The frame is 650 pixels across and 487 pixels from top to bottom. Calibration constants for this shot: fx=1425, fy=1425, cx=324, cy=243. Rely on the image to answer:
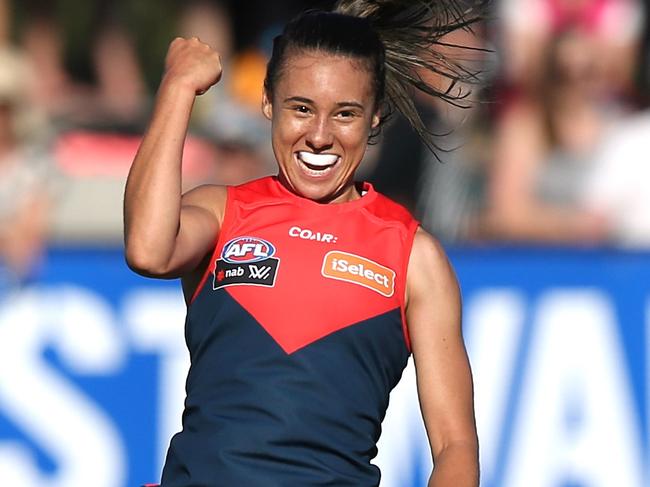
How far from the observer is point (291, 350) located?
3270 millimetres

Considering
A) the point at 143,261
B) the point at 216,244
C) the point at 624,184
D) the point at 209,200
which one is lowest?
the point at 143,261

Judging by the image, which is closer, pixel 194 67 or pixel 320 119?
pixel 194 67

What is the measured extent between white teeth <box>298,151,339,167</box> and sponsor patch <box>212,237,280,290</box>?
23cm

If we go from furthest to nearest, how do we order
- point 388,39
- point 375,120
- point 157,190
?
point 388,39, point 375,120, point 157,190

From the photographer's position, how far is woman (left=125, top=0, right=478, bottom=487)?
3221 mm

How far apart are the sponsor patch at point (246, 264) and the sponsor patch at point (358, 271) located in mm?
128

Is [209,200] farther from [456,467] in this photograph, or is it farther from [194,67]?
[456,467]

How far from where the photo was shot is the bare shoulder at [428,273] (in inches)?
135

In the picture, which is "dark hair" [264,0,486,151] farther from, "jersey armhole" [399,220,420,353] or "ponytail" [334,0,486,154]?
"jersey armhole" [399,220,420,353]

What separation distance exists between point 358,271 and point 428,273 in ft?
0.62

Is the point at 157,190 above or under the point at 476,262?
under

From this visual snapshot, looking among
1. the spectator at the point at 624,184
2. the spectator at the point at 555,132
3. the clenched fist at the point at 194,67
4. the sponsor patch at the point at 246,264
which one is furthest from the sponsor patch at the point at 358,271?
the spectator at the point at 555,132

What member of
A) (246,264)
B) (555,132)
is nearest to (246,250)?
(246,264)

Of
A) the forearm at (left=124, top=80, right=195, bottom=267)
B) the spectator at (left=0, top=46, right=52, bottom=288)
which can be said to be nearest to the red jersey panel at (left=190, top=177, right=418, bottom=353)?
the forearm at (left=124, top=80, right=195, bottom=267)
